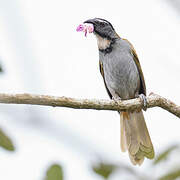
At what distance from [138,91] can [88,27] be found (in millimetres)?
1320

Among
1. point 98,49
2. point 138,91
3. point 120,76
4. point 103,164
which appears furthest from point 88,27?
point 103,164

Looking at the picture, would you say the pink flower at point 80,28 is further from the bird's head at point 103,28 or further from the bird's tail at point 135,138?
the bird's tail at point 135,138

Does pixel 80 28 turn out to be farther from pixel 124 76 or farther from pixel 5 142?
pixel 5 142

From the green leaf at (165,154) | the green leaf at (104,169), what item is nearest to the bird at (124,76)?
the green leaf at (165,154)

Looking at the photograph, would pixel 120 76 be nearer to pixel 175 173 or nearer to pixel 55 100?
pixel 55 100

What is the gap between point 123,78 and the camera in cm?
528

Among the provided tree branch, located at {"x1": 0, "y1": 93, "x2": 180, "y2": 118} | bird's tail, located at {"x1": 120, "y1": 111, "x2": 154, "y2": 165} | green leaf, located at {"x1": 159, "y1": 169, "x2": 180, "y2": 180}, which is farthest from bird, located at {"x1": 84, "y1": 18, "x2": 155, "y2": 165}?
green leaf, located at {"x1": 159, "y1": 169, "x2": 180, "y2": 180}

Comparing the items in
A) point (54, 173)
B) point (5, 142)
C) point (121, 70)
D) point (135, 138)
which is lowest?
point (135, 138)

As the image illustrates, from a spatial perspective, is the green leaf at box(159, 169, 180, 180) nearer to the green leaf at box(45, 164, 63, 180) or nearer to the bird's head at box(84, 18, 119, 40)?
the green leaf at box(45, 164, 63, 180)

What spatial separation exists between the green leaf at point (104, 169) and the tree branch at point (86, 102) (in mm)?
1406

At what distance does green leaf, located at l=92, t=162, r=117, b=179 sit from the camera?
70.3 inches

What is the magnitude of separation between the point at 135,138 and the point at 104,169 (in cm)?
362

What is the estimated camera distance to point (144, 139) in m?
5.30

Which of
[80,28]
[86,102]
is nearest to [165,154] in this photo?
[86,102]
